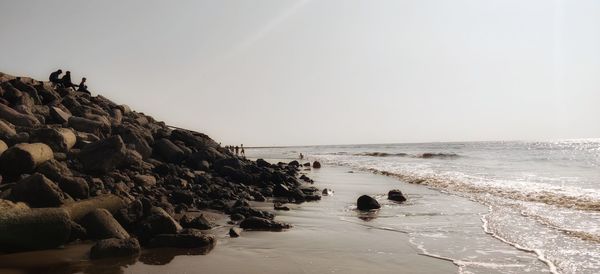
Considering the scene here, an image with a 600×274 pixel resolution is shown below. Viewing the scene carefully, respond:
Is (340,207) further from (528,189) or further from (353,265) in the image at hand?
(528,189)

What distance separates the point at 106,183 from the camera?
35.2 feet

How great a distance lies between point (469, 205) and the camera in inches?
561

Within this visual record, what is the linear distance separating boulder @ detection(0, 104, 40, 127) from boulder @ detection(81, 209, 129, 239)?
23.4ft

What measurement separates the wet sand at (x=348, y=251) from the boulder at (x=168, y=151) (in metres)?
6.19

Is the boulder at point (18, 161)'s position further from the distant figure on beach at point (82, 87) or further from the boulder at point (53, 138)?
the distant figure on beach at point (82, 87)

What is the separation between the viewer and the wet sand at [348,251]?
21.4 ft

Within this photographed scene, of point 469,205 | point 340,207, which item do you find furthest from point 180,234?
point 469,205

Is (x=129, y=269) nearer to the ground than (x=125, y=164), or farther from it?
nearer to the ground

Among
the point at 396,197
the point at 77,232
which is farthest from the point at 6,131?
the point at 396,197

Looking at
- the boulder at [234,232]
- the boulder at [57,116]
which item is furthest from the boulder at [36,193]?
the boulder at [57,116]

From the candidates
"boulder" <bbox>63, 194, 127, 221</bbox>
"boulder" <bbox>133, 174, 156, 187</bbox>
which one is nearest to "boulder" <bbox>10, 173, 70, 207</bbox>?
"boulder" <bbox>63, 194, 127, 221</bbox>

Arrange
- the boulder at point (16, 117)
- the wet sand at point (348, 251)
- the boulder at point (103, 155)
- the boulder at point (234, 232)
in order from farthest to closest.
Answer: the boulder at point (16, 117) → the boulder at point (103, 155) → the boulder at point (234, 232) → the wet sand at point (348, 251)

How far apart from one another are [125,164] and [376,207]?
763 centimetres

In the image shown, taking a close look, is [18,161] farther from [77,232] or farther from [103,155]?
[77,232]
